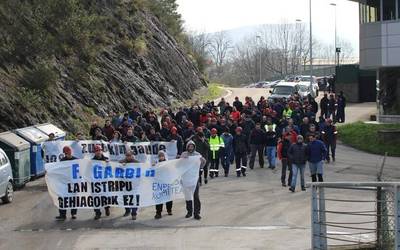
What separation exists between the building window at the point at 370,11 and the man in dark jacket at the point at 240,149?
2089 cm

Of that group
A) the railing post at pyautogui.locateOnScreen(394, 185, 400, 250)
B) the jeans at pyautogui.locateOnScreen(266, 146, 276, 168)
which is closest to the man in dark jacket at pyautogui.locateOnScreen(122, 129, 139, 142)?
the jeans at pyautogui.locateOnScreen(266, 146, 276, 168)

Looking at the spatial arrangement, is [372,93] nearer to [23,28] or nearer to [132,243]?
[23,28]

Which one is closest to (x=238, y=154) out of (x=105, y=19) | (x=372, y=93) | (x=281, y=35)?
(x=105, y=19)

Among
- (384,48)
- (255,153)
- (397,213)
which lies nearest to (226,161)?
(255,153)

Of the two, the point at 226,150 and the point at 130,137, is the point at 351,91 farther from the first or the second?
the point at 130,137

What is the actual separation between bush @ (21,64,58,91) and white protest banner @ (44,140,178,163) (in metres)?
10.1

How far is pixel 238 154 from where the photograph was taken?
2341cm

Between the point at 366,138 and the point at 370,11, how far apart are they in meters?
10.9

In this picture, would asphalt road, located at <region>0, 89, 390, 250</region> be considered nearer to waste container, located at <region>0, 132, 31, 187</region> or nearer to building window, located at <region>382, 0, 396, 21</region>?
waste container, located at <region>0, 132, 31, 187</region>

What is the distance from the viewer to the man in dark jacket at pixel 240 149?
2325 cm

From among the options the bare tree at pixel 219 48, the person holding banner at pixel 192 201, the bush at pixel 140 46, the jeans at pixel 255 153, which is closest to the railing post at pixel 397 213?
the person holding banner at pixel 192 201

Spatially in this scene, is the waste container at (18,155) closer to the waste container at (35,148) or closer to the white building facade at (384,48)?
the waste container at (35,148)

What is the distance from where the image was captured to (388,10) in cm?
4062

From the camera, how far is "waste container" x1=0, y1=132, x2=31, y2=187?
2200cm
